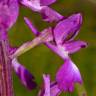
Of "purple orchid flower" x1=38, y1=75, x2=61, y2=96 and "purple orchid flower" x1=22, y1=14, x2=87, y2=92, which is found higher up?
"purple orchid flower" x1=22, y1=14, x2=87, y2=92

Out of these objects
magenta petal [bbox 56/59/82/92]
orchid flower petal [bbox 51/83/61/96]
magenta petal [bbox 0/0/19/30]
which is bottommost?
orchid flower petal [bbox 51/83/61/96]

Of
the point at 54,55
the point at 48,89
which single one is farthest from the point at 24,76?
the point at 54,55

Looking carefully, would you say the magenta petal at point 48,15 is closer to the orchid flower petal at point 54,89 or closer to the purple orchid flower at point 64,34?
the purple orchid flower at point 64,34

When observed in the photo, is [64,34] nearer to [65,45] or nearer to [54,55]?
[65,45]

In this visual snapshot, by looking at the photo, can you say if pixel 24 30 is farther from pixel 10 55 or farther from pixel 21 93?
pixel 10 55

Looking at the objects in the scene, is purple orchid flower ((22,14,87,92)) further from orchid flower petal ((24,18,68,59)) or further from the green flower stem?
the green flower stem

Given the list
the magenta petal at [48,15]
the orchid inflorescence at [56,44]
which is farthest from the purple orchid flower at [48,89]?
the magenta petal at [48,15]

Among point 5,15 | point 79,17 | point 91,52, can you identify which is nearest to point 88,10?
point 91,52

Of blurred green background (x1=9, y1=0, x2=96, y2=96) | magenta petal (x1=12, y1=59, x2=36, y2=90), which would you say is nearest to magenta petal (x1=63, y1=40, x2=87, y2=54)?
magenta petal (x1=12, y1=59, x2=36, y2=90)
